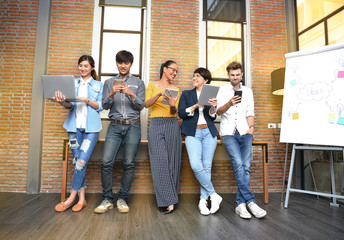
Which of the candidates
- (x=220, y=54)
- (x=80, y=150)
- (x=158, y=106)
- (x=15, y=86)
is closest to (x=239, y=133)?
(x=158, y=106)

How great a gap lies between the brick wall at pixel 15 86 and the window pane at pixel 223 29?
2.83m

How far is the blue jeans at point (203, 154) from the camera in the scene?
230cm

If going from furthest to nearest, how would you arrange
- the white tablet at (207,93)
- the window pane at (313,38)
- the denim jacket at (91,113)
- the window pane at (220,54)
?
the window pane at (220,54)
the window pane at (313,38)
the denim jacket at (91,113)
the white tablet at (207,93)

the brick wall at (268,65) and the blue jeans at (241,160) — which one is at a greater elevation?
the brick wall at (268,65)

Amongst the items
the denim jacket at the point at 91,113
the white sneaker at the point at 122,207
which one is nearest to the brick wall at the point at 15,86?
the denim jacket at the point at 91,113

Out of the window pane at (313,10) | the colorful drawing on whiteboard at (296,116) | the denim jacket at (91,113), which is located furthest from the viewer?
the window pane at (313,10)

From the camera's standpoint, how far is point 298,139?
2508mm

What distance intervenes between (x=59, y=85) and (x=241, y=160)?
202 cm

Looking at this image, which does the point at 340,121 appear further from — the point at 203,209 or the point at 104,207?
the point at 104,207

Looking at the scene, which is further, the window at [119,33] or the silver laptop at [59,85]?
the window at [119,33]

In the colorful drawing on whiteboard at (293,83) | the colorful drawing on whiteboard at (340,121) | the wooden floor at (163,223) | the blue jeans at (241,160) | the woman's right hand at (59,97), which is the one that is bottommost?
the wooden floor at (163,223)

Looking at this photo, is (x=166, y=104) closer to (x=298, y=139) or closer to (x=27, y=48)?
(x=298, y=139)

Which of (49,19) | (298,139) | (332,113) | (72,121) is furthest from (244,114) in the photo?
(49,19)

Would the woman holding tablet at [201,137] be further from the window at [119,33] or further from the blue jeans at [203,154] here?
the window at [119,33]
